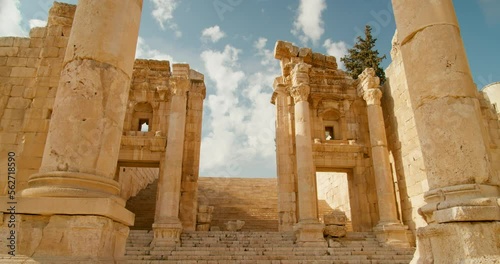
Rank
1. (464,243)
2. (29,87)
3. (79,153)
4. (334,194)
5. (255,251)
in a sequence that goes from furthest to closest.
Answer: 1. (334,194)
2. (255,251)
3. (29,87)
4. (79,153)
5. (464,243)

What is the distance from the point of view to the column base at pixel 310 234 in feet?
39.3

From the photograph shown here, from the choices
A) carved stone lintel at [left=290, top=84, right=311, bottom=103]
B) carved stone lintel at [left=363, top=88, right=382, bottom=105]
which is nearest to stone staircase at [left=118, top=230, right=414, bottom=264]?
carved stone lintel at [left=290, top=84, right=311, bottom=103]

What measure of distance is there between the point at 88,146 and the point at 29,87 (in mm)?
5554

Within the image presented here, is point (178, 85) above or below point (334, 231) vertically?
above

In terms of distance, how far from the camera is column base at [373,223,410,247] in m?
12.6

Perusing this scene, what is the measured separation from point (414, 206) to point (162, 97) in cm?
1239

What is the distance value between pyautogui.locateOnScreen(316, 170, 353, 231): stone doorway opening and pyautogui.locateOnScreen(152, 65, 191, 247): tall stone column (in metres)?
8.57

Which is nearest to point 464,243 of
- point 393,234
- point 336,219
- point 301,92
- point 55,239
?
point 55,239

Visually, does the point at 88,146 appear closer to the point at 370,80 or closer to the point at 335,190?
the point at 370,80

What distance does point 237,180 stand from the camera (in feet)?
67.0

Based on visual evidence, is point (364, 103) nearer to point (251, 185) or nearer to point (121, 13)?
point (251, 185)

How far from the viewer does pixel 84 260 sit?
3.44 meters

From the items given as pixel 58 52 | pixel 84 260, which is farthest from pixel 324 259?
pixel 58 52

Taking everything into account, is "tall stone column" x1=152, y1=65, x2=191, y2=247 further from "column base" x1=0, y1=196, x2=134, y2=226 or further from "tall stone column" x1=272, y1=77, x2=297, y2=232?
"column base" x1=0, y1=196, x2=134, y2=226
